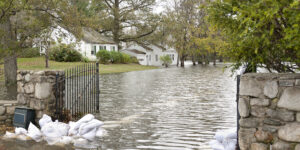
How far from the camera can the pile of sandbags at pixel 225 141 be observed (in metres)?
6.97

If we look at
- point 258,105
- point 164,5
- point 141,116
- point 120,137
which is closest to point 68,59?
point 164,5

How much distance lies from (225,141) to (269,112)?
1546 millimetres

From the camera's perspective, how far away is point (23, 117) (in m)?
8.89

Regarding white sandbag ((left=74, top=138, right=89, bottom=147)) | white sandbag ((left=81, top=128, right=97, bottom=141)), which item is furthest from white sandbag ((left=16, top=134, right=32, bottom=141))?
white sandbag ((left=81, top=128, right=97, bottom=141))

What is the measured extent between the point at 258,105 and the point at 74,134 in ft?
14.8

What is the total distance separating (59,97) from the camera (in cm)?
951

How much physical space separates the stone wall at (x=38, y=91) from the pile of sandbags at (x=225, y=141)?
4.49 meters

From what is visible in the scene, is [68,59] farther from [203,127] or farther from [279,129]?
[279,129]

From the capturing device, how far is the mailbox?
885 cm

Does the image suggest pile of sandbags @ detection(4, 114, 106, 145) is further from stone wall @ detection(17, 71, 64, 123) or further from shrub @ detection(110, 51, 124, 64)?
shrub @ detection(110, 51, 124, 64)

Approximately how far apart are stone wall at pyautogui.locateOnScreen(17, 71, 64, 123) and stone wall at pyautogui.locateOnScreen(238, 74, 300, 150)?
5277mm

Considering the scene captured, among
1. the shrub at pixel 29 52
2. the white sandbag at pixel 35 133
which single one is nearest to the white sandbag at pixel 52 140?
the white sandbag at pixel 35 133

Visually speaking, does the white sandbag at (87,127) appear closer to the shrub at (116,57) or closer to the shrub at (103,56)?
the shrub at (103,56)

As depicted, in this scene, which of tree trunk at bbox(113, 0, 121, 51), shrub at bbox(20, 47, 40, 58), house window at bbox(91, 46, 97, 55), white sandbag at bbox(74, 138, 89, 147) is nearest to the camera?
white sandbag at bbox(74, 138, 89, 147)
